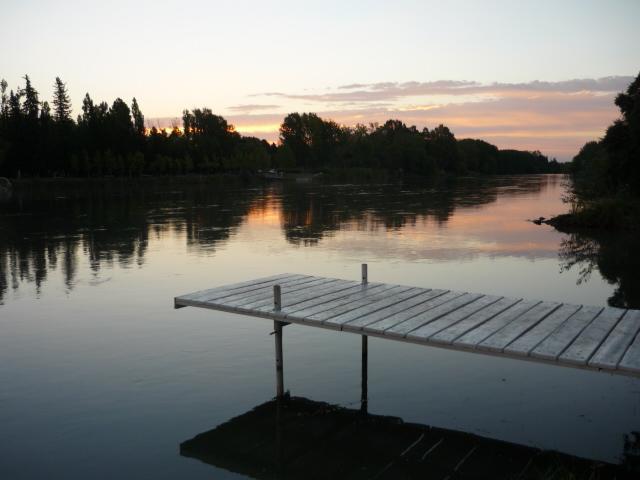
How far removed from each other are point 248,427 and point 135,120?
395 ft

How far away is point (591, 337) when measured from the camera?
8195mm

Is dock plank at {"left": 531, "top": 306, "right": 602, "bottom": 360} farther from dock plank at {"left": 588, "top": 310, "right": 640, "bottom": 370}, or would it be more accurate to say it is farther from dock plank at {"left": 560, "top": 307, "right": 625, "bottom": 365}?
dock plank at {"left": 588, "top": 310, "right": 640, "bottom": 370}

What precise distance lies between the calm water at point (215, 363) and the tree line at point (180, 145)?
230 ft

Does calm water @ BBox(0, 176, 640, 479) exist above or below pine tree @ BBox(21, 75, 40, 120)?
below

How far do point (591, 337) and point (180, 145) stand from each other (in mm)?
116424

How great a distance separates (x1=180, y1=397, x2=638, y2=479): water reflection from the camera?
301 inches

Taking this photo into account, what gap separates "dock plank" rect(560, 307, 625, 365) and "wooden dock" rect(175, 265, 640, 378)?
0.01 m

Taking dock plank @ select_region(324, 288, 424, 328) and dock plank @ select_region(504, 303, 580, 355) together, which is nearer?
dock plank @ select_region(504, 303, 580, 355)

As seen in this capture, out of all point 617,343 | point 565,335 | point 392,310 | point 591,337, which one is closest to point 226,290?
point 392,310

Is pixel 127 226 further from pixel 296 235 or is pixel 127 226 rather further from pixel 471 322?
pixel 471 322

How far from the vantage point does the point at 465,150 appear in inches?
7741

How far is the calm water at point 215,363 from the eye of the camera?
8.52m

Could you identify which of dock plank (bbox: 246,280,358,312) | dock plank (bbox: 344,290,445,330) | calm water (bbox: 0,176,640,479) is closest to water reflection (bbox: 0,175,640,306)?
calm water (bbox: 0,176,640,479)

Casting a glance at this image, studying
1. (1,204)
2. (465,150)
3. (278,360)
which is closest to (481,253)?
(278,360)
